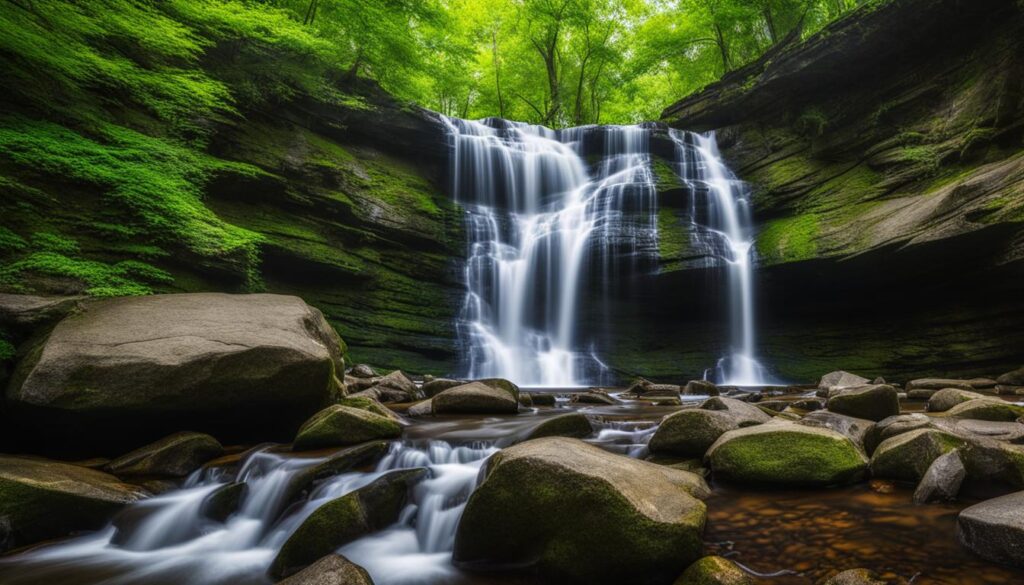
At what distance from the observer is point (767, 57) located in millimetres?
17469

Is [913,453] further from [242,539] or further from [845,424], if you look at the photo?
[242,539]

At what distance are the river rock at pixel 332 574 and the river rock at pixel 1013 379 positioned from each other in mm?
12663

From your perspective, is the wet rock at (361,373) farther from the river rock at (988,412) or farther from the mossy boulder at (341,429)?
the river rock at (988,412)

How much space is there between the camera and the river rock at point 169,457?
4.34 m

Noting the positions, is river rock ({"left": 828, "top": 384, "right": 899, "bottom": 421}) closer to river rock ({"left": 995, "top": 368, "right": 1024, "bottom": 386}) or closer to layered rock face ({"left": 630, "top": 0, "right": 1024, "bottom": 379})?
river rock ({"left": 995, "top": 368, "right": 1024, "bottom": 386})

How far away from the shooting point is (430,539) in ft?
11.2

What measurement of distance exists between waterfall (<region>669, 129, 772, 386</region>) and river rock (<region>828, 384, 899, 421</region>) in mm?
9677

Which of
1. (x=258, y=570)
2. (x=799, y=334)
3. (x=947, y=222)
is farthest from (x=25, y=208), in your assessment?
(x=799, y=334)

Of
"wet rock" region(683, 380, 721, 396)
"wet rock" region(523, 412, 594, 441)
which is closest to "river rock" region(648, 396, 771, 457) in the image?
"wet rock" region(523, 412, 594, 441)

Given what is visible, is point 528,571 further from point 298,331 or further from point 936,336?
point 936,336

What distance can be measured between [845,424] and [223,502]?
5.46m

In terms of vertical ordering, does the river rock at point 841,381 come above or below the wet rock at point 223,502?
above

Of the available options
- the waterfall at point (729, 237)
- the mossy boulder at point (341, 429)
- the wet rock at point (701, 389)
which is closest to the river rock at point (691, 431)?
the mossy boulder at point (341, 429)

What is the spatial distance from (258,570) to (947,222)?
521 inches
